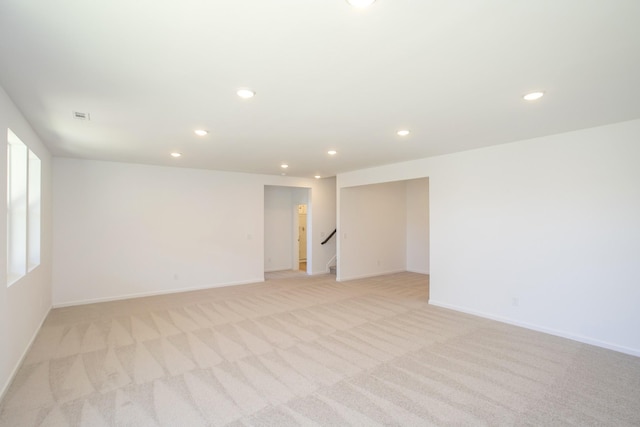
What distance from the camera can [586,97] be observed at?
9.02ft

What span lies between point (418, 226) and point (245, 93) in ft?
23.3

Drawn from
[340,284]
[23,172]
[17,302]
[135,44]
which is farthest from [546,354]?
[23,172]

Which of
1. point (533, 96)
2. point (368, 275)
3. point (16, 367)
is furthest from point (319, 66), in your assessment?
point (368, 275)

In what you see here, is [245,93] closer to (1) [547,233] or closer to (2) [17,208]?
(2) [17,208]

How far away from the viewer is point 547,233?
410 cm

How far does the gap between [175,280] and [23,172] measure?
3.47 metres

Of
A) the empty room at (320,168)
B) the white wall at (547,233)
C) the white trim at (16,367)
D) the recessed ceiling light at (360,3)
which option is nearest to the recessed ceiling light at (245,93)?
the empty room at (320,168)

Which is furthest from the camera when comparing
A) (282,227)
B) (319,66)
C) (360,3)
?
(282,227)

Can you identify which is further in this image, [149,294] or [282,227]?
[282,227]

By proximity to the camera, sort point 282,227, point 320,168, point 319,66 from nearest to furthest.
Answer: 1. point 319,66
2. point 320,168
3. point 282,227

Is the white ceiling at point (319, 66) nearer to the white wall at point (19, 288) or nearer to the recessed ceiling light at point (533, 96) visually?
the recessed ceiling light at point (533, 96)

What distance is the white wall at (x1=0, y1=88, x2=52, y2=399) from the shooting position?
8.57 ft

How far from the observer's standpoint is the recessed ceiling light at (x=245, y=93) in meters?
2.55

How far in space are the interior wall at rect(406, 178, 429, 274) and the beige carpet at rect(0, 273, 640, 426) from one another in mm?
3832
